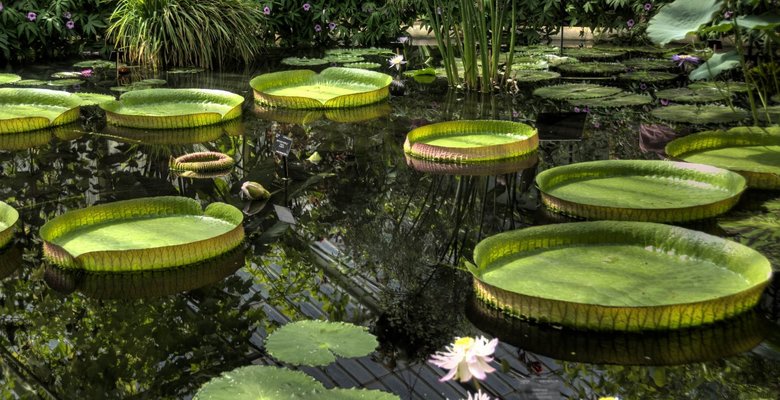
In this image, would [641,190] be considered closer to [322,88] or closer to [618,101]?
[618,101]

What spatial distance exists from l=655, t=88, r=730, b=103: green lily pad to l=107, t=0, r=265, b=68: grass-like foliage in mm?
3774

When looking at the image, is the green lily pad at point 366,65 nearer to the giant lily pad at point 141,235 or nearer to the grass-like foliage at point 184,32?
the grass-like foliage at point 184,32

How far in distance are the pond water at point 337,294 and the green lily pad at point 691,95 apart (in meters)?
0.92

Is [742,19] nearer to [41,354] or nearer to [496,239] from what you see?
[496,239]

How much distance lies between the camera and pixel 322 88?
6074mm

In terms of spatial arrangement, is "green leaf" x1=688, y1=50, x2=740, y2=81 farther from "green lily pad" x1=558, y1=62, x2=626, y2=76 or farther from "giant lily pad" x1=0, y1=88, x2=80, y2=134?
"giant lily pad" x1=0, y1=88, x2=80, y2=134

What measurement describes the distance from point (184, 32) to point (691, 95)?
425cm

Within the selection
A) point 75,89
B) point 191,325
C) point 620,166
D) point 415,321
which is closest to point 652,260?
point 415,321

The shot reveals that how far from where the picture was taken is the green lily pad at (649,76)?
6.39 meters

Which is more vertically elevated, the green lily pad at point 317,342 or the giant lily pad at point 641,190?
the giant lily pad at point 641,190

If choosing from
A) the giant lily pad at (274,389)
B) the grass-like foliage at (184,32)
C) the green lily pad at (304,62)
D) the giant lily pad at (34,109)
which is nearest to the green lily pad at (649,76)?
the green lily pad at (304,62)

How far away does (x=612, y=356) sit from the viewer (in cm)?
236

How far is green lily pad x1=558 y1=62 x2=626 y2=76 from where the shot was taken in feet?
22.1

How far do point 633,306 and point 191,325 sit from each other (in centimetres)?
122
